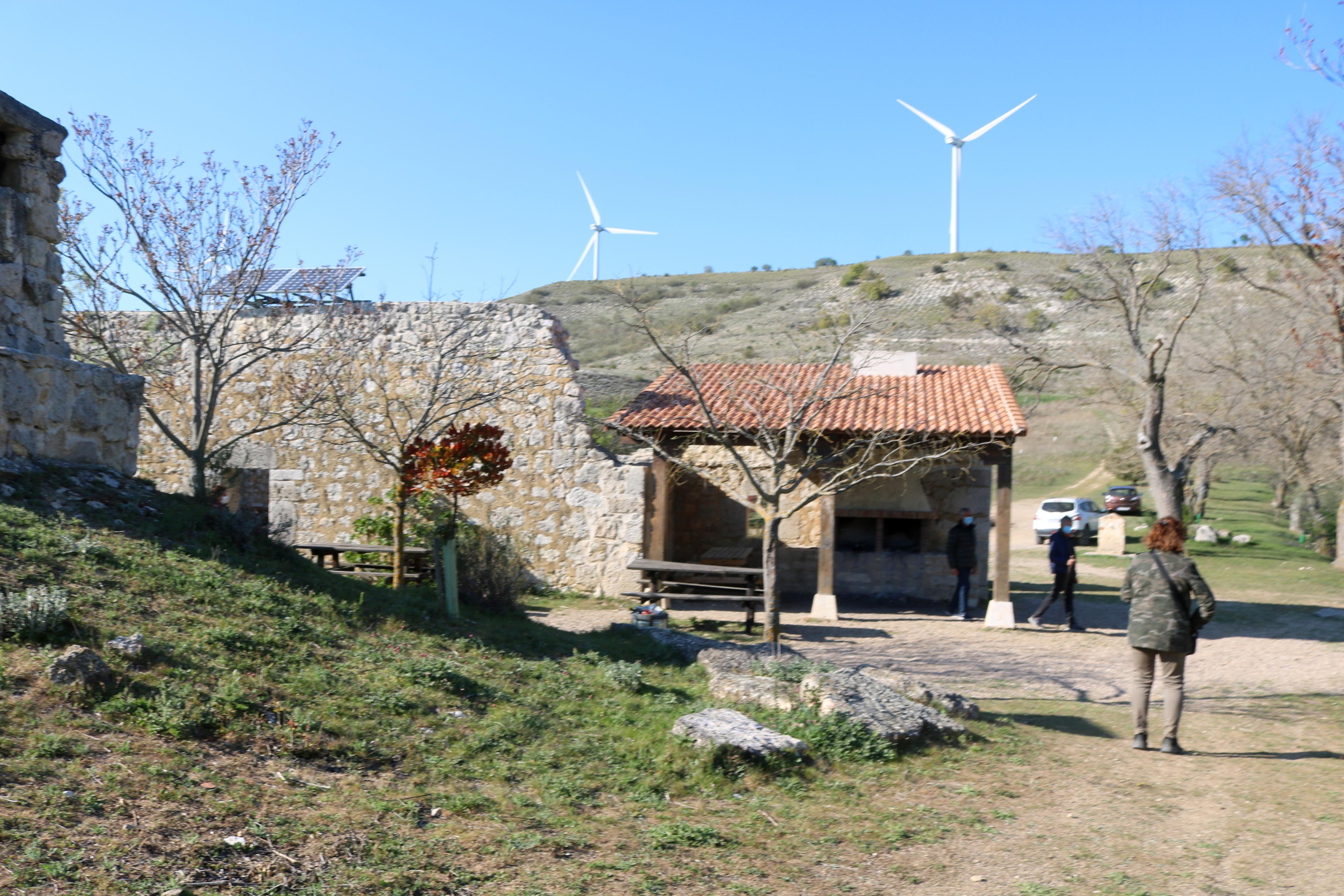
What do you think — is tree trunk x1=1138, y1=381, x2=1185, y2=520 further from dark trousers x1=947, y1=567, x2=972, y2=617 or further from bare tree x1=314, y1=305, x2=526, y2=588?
bare tree x1=314, y1=305, x2=526, y2=588

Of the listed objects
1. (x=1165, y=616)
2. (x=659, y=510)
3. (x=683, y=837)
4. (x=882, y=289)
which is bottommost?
(x=683, y=837)

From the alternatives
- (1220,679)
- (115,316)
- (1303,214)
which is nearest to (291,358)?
(115,316)

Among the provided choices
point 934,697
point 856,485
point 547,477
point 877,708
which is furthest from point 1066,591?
point 877,708

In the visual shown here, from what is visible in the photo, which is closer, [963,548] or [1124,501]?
[963,548]

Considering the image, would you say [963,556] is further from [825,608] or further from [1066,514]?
[1066,514]

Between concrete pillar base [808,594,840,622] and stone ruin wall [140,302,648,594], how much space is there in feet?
8.96

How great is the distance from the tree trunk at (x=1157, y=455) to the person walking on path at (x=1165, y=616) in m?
12.0

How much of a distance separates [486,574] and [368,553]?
4.08 metres

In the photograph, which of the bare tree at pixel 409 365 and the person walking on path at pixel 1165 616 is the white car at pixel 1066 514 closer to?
the bare tree at pixel 409 365

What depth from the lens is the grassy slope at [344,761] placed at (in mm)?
3678

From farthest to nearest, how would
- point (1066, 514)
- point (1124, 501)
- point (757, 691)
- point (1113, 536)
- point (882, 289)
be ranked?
point (882, 289)
point (1124, 501)
point (1066, 514)
point (1113, 536)
point (757, 691)

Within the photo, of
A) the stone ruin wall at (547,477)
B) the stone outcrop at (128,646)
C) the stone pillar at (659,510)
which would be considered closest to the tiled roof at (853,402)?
the stone pillar at (659,510)

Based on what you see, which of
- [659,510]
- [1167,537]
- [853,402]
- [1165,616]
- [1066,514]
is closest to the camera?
[1165,616]

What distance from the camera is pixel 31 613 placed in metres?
4.79
